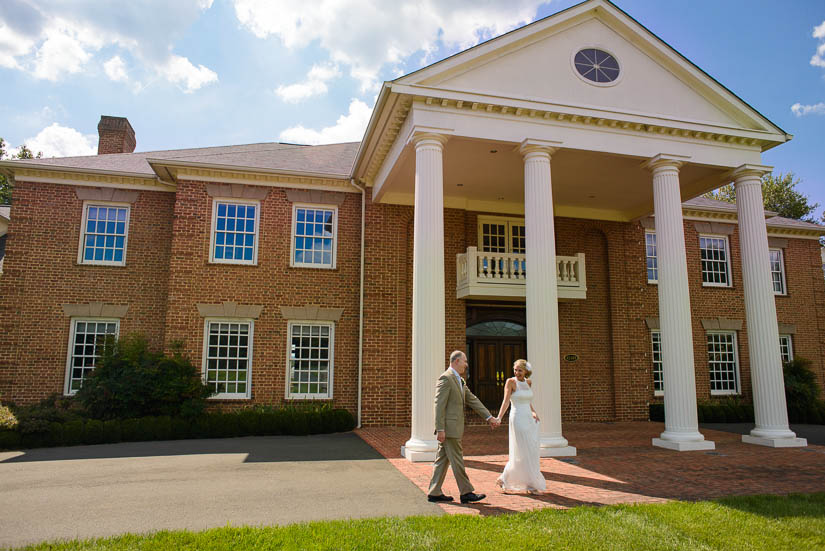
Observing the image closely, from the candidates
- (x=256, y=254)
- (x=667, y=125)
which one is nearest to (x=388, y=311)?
(x=256, y=254)

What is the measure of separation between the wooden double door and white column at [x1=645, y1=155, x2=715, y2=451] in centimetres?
519

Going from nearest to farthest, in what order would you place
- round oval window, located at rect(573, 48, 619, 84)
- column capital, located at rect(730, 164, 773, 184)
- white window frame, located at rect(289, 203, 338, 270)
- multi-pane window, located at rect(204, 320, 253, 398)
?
round oval window, located at rect(573, 48, 619, 84), column capital, located at rect(730, 164, 773, 184), multi-pane window, located at rect(204, 320, 253, 398), white window frame, located at rect(289, 203, 338, 270)

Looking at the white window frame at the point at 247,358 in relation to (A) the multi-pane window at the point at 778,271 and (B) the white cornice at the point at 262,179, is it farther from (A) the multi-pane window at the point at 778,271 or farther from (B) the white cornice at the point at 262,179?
(A) the multi-pane window at the point at 778,271

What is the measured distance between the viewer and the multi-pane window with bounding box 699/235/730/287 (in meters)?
19.7

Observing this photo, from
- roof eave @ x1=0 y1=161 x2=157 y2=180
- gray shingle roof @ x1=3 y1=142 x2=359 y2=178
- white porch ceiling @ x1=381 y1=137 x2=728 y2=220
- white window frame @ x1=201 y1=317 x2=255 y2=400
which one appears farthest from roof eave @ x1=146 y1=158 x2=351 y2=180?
white window frame @ x1=201 y1=317 x2=255 y2=400

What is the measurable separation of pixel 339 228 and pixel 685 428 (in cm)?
1037

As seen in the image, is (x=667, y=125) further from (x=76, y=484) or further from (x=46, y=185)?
(x=46, y=185)

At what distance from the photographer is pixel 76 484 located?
802 centimetres

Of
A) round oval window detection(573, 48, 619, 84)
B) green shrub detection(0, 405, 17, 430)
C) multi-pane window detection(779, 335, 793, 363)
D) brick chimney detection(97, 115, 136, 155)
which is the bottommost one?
green shrub detection(0, 405, 17, 430)

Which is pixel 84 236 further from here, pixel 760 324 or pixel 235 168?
pixel 760 324

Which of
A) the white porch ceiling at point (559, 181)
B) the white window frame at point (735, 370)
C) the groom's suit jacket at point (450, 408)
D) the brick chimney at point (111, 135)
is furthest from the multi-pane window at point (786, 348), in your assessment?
the brick chimney at point (111, 135)

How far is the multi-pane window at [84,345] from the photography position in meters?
14.6

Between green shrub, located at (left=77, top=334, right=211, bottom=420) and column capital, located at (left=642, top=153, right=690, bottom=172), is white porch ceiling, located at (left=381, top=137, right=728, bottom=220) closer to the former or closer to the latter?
column capital, located at (left=642, top=153, right=690, bottom=172)

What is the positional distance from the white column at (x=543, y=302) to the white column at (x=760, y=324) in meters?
5.48
